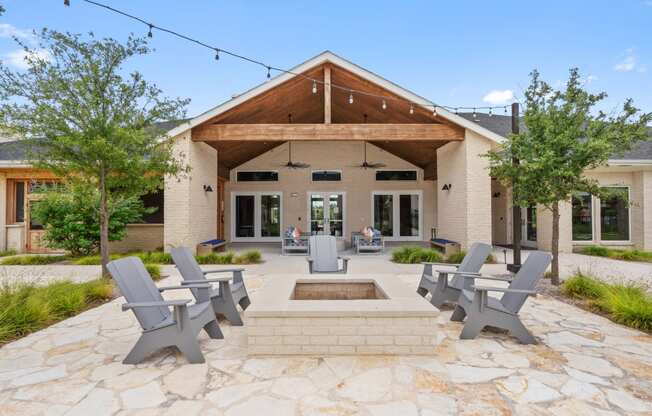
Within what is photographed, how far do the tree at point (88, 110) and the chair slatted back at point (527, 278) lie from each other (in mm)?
6241

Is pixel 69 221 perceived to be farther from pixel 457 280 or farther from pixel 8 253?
pixel 457 280

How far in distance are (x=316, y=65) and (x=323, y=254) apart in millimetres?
5329

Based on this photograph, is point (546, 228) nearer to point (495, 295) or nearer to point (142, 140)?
point (495, 295)

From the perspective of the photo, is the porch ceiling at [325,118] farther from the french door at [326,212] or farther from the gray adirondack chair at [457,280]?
the gray adirondack chair at [457,280]

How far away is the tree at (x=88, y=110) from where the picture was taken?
18.4 feet

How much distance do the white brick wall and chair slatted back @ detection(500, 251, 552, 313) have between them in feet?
3.81

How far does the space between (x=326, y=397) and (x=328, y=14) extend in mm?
12132

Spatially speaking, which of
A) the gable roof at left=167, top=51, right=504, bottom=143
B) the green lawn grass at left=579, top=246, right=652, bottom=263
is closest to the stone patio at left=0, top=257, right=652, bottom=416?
the gable roof at left=167, top=51, right=504, bottom=143

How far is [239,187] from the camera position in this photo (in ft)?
48.1

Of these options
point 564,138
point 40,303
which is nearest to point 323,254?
point 40,303

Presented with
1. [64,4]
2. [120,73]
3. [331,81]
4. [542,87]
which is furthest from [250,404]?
[331,81]

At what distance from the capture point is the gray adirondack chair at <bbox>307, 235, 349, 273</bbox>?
5914 millimetres

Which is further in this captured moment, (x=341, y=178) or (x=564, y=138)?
(x=341, y=178)

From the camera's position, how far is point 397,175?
14.8 m
